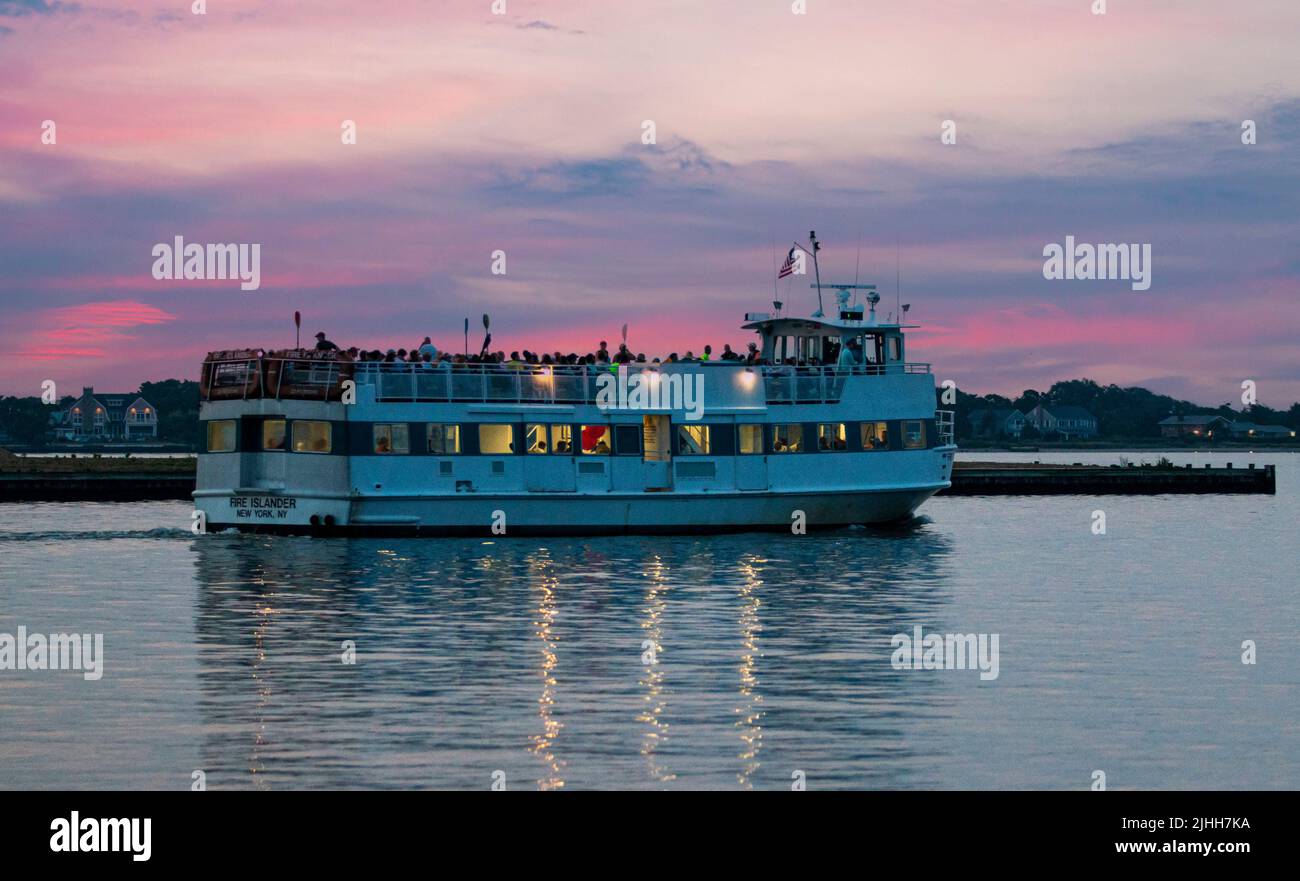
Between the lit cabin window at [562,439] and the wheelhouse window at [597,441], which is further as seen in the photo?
the wheelhouse window at [597,441]

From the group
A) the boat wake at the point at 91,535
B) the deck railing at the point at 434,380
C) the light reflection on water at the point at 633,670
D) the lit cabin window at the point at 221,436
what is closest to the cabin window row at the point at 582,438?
the lit cabin window at the point at 221,436

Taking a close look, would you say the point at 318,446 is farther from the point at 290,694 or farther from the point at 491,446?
the point at 290,694

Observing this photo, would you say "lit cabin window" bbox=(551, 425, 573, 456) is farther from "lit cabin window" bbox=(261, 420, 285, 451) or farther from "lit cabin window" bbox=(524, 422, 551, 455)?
"lit cabin window" bbox=(261, 420, 285, 451)

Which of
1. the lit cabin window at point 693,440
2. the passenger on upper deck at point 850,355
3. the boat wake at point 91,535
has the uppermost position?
the passenger on upper deck at point 850,355

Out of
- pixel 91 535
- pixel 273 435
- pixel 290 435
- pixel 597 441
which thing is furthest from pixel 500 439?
pixel 91 535

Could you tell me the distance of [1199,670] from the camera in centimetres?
2378

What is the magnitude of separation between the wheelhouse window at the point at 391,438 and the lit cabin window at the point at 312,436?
4.57 feet

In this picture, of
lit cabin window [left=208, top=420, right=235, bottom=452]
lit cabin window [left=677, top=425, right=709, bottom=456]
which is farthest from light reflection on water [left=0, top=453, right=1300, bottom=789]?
lit cabin window [left=677, top=425, right=709, bottom=456]

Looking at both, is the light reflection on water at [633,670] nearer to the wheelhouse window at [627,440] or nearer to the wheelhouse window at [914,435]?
the wheelhouse window at [627,440]

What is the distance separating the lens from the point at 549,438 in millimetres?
47594

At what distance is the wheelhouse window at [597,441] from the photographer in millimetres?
47938

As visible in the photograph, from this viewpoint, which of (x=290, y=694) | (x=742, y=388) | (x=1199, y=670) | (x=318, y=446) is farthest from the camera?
(x=742, y=388)
